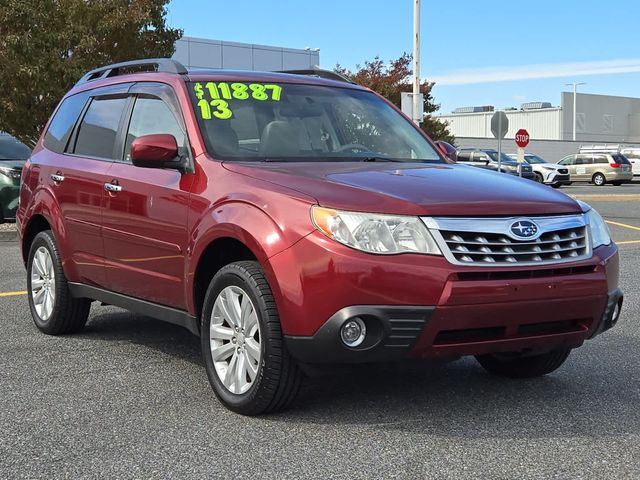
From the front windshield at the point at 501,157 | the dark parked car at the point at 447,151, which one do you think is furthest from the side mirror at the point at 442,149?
the front windshield at the point at 501,157

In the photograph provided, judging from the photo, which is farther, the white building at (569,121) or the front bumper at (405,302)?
the white building at (569,121)

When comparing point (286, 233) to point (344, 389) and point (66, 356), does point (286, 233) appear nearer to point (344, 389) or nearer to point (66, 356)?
point (344, 389)

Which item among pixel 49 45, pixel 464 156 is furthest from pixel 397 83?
pixel 49 45

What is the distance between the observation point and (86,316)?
630 centimetres

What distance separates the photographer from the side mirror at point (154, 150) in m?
4.68

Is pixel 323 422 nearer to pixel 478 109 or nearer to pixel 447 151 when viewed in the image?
pixel 447 151

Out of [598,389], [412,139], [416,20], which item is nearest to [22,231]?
[412,139]

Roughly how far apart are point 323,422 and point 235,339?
0.60 m

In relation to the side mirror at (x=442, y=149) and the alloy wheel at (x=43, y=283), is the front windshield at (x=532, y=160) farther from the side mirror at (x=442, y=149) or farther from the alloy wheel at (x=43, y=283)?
the alloy wheel at (x=43, y=283)

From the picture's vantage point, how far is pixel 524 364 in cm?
502

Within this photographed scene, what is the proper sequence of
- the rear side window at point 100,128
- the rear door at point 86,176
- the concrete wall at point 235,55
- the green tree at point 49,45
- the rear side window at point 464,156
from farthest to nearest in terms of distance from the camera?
the concrete wall at point 235,55, the rear side window at point 464,156, the green tree at point 49,45, the rear side window at point 100,128, the rear door at point 86,176

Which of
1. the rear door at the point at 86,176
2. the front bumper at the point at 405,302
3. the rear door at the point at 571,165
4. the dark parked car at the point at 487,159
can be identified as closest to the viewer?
the front bumper at the point at 405,302

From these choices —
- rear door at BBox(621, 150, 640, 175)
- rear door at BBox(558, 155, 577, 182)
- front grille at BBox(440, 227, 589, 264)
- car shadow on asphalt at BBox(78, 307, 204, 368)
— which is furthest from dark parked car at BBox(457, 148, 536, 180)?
front grille at BBox(440, 227, 589, 264)

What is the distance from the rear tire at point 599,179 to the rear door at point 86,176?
37.7 meters
